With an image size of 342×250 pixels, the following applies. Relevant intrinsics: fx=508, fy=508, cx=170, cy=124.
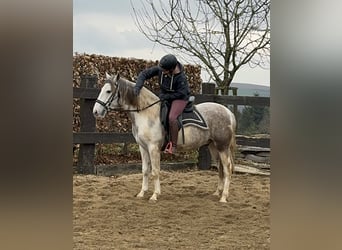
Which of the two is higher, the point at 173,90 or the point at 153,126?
the point at 173,90

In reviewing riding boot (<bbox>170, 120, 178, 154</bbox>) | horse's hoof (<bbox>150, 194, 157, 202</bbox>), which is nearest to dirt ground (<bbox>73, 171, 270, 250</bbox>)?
horse's hoof (<bbox>150, 194, 157, 202</bbox>)

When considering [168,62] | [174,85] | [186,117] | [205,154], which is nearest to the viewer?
[168,62]

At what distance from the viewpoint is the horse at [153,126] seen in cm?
396

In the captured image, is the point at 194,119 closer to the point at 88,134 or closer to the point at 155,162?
the point at 155,162

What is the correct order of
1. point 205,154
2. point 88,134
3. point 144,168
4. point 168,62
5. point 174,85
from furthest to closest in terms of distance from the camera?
1. point 205,154
2. point 88,134
3. point 144,168
4. point 174,85
5. point 168,62

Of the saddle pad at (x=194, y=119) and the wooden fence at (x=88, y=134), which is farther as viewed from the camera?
the wooden fence at (x=88, y=134)

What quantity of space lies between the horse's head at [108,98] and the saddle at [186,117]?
37 centimetres

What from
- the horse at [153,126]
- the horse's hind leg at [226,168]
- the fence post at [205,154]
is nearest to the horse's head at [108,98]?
the horse at [153,126]

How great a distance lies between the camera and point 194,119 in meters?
4.09

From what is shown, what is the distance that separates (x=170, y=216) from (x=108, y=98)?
1045 millimetres

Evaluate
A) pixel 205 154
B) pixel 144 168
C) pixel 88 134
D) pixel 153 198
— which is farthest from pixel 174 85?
pixel 205 154

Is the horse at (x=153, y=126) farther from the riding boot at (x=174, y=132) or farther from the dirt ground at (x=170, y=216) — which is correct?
the dirt ground at (x=170, y=216)
